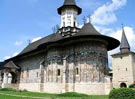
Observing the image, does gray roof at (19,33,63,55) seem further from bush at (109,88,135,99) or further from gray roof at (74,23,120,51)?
bush at (109,88,135,99)


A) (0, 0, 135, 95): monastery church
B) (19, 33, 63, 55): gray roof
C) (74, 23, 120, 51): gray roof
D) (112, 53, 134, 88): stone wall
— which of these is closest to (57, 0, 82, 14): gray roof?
(0, 0, 135, 95): monastery church

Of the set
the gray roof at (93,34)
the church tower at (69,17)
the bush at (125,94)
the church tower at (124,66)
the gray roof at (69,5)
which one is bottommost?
the bush at (125,94)

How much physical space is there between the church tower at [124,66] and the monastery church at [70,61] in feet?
35.9

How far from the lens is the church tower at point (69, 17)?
29.6 m

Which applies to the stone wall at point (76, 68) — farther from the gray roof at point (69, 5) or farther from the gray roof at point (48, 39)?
the gray roof at point (69, 5)

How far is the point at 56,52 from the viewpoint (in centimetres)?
2533

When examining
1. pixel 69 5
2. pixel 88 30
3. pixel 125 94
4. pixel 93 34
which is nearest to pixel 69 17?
pixel 69 5

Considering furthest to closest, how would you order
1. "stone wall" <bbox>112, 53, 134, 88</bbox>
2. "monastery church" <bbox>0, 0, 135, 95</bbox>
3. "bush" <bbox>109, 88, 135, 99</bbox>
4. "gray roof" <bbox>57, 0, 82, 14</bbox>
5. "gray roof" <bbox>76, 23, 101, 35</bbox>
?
"stone wall" <bbox>112, 53, 134, 88</bbox>
"gray roof" <bbox>57, 0, 82, 14</bbox>
"gray roof" <bbox>76, 23, 101, 35</bbox>
"monastery church" <bbox>0, 0, 135, 95</bbox>
"bush" <bbox>109, 88, 135, 99</bbox>

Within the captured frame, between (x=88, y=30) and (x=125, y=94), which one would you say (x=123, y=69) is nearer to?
(x=88, y=30)

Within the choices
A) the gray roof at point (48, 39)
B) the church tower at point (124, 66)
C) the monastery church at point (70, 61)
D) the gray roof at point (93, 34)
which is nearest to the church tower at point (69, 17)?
the monastery church at point (70, 61)

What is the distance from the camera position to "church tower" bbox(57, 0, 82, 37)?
29.6 m

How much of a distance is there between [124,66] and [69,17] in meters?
A: 15.4

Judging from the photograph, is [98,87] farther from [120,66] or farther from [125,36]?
[125,36]

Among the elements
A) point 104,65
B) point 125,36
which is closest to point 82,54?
point 104,65
